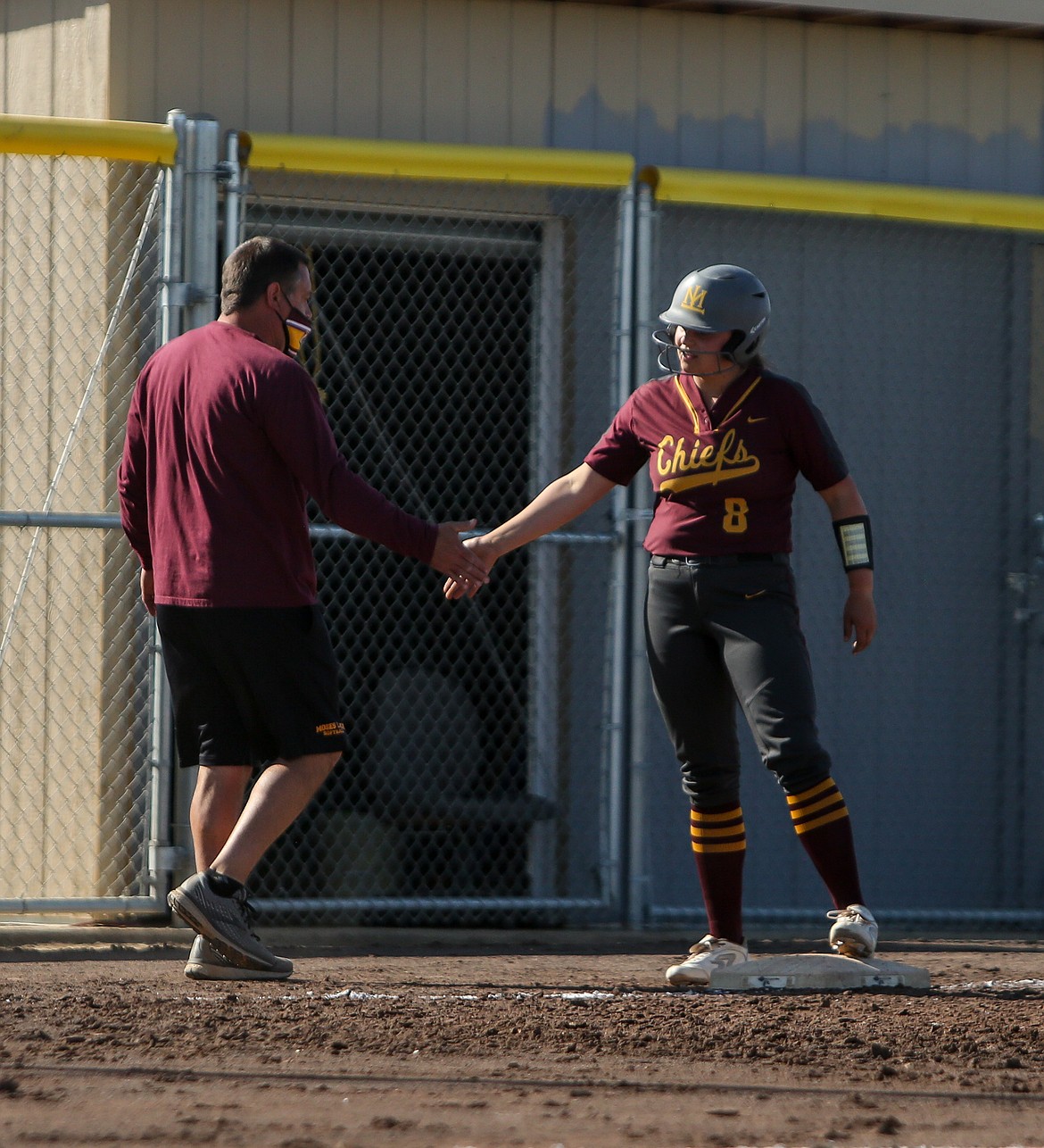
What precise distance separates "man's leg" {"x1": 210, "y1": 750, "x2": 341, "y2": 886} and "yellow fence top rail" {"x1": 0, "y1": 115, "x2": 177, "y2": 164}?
2619mm

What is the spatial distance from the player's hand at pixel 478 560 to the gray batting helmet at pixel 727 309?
0.90 meters

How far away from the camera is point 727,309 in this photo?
5023mm

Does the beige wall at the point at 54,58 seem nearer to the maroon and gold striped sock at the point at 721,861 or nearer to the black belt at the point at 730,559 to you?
the black belt at the point at 730,559

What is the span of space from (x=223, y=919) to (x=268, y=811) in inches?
12.5

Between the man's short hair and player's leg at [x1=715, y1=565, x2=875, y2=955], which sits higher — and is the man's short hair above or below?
above

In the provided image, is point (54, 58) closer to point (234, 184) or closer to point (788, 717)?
point (234, 184)

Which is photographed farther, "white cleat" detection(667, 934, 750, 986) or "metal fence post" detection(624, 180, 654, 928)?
"metal fence post" detection(624, 180, 654, 928)

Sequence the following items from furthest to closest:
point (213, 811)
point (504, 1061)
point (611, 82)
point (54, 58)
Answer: point (611, 82) → point (54, 58) → point (213, 811) → point (504, 1061)

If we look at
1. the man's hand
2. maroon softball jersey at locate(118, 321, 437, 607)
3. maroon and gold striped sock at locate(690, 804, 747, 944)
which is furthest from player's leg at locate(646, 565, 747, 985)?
the man's hand

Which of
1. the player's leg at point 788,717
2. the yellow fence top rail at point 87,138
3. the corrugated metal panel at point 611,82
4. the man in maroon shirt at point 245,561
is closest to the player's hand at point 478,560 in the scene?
the man in maroon shirt at point 245,561

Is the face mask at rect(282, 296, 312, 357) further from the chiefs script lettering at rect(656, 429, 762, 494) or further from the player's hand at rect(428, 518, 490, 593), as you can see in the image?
the chiefs script lettering at rect(656, 429, 762, 494)

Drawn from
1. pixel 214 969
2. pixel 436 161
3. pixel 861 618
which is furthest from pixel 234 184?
pixel 214 969

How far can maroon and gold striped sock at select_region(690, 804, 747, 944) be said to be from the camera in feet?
16.9

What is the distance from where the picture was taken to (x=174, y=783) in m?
6.58
